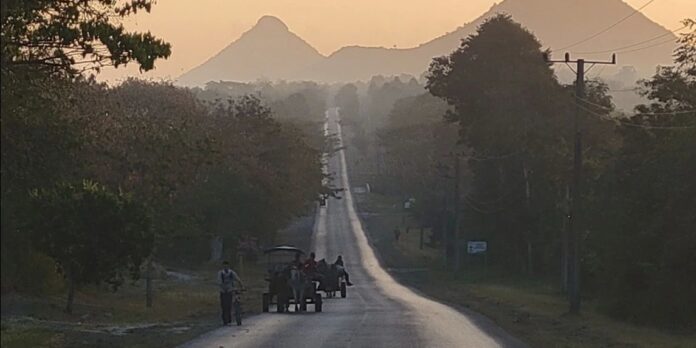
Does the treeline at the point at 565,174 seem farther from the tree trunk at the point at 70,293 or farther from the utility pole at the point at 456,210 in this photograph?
the tree trunk at the point at 70,293

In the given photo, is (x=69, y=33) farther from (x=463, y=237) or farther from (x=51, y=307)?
(x=463, y=237)

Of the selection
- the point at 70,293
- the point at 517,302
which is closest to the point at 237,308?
the point at 70,293

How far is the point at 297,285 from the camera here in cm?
4000

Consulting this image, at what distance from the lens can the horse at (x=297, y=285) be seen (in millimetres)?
39688

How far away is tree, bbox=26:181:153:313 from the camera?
110 feet

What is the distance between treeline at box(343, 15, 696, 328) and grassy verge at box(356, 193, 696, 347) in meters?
1.70

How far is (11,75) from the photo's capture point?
73.5 feet

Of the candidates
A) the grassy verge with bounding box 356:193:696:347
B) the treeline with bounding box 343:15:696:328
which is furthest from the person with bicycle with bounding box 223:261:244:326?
the treeline with bounding box 343:15:696:328

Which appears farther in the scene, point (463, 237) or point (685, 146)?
point (463, 237)

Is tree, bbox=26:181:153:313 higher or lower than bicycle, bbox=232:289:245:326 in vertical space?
higher

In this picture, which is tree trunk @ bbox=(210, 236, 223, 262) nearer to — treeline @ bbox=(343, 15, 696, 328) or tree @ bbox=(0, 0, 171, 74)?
treeline @ bbox=(343, 15, 696, 328)

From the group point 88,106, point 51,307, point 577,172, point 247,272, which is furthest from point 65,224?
point 247,272

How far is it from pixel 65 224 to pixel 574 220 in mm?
18799

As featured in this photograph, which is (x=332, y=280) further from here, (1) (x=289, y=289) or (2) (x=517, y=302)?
(1) (x=289, y=289)
